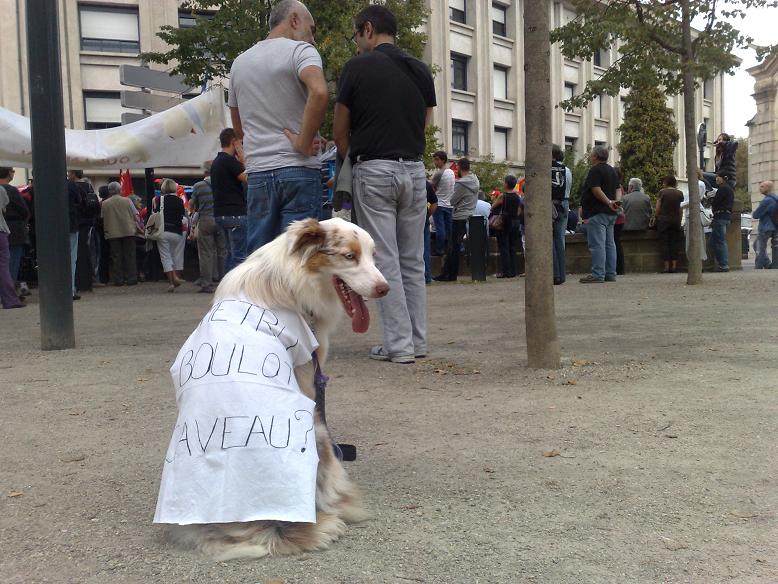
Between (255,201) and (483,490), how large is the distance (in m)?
2.59

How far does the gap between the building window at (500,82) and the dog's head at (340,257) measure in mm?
41615

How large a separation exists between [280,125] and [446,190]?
32.3ft

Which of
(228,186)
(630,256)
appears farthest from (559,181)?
(228,186)

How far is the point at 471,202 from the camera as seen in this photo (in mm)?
14977

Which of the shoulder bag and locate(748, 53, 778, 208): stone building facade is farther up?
locate(748, 53, 778, 208): stone building facade

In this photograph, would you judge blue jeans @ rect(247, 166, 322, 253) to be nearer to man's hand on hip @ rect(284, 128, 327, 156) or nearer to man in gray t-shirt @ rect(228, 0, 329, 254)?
man in gray t-shirt @ rect(228, 0, 329, 254)

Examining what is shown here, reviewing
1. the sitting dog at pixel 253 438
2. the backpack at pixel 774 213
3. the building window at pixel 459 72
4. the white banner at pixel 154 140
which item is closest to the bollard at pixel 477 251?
the white banner at pixel 154 140

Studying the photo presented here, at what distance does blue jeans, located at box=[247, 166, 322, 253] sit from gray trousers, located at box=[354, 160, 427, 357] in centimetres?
95

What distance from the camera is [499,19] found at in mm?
44188

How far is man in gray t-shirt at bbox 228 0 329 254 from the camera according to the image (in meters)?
5.08

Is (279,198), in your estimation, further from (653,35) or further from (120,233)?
(120,233)

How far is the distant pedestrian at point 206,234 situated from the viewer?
42.7ft

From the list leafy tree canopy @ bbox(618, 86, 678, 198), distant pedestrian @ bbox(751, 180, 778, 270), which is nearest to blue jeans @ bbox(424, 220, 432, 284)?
distant pedestrian @ bbox(751, 180, 778, 270)

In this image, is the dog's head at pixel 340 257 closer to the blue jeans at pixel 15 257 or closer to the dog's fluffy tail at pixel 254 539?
the dog's fluffy tail at pixel 254 539
